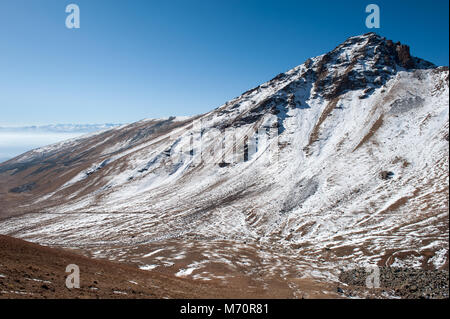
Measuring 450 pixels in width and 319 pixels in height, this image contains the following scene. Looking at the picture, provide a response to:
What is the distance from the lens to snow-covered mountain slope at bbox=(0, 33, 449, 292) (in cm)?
4075

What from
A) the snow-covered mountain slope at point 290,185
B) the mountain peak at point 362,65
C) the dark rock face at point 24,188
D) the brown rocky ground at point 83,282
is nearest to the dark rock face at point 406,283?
the brown rocky ground at point 83,282

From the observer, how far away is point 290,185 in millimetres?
70438

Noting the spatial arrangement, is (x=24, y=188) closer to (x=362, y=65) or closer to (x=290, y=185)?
(x=290, y=185)

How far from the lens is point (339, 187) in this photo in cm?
6175

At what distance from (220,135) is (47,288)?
115 m

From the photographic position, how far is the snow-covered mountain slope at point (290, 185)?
4075 centimetres

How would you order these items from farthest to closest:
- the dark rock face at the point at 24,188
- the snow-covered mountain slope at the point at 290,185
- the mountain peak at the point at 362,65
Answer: the dark rock face at the point at 24,188 < the mountain peak at the point at 362,65 < the snow-covered mountain slope at the point at 290,185

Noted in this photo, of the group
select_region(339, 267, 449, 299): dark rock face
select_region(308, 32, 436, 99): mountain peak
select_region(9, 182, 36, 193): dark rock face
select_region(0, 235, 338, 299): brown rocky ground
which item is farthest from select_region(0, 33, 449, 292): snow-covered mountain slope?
select_region(0, 235, 338, 299): brown rocky ground

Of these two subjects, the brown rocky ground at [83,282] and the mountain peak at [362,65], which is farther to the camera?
the mountain peak at [362,65]

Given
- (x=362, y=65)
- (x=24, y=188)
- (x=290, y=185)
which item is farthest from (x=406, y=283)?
(x=24, y=188)

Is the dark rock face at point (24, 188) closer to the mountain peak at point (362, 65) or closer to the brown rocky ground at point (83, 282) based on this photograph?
the brown rocky ground at point (83, 282)

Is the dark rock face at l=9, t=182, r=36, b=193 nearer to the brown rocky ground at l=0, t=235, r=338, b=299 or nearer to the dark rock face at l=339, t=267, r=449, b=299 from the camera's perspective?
the brown rocky ground at l=0, t=235, r=338, b=299

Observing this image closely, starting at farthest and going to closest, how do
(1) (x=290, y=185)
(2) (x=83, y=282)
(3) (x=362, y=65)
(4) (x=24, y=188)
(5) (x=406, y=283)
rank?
(4) (x=24, y=188) < (3) (x=362, y=65) < (1) (x=290, y=185) < (5) (x=406, y=283) < (2) (x=83, y=282)
